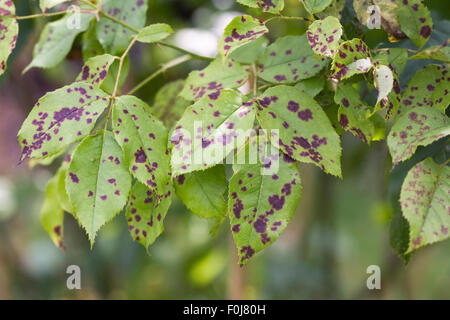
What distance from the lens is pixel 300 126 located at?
0.56m

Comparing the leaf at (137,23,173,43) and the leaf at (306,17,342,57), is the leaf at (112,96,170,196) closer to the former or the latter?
the leaf at (137,23,173,43)

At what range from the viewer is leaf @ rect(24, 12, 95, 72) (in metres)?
0.78

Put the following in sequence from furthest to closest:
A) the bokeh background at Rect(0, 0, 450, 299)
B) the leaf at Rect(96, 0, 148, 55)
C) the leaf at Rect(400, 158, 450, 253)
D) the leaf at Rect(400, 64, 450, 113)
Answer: the bokeh background at Rect(0, 0, 450, 299), the leaf at Rect(96, 0, 148, 55), the leaf at Rect(400, 64, 450, 113), the leaf at Rect(400, 158, 450, 253)

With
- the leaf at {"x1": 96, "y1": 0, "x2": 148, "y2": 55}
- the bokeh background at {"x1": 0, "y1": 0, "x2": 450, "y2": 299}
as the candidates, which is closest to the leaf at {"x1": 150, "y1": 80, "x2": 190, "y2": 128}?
the leaf at {"x1": 96, "y1": 0, "x2": 148, "y2": 55}

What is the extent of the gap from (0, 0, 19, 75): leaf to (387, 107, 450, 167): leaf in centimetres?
53

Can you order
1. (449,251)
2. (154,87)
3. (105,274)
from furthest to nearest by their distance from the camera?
(449,251)
(105,274)
(154,87)

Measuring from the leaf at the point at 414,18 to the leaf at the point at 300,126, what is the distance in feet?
0.62

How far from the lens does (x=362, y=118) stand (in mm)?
589

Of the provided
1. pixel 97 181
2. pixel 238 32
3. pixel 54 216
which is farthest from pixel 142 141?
pixel 54 216

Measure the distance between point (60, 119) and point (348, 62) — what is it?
37 cm

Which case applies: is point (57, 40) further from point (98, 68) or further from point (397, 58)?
point (397, 58)
